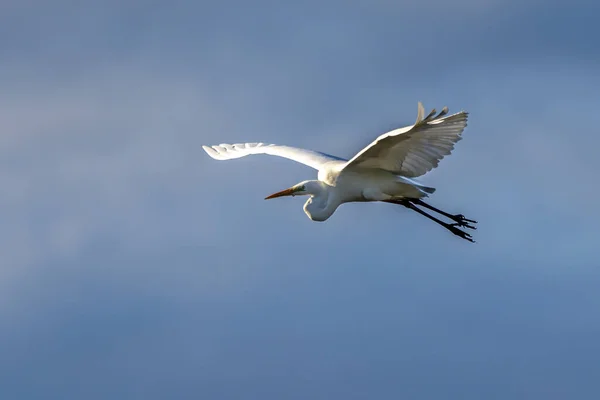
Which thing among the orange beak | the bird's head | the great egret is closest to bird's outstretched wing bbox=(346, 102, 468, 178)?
the great egret

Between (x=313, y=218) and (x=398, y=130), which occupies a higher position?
(x=398, y=130)

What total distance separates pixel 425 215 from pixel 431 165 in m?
2.39

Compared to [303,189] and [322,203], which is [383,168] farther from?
[303,189]

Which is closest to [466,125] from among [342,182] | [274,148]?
[342,182]

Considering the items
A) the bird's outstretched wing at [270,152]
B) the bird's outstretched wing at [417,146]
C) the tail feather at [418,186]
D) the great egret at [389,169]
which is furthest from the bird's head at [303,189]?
the tail feather at [418,186]

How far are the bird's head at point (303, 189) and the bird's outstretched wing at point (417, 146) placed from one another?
1052 mm

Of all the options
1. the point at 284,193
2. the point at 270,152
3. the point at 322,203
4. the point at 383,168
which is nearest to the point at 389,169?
the point at 383,168

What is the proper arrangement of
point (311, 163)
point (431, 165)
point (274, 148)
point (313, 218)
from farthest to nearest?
point (274, 148) → point (311, 163) → point (313, 218) → point (431, 165)

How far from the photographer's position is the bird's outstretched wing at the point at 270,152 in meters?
17.7

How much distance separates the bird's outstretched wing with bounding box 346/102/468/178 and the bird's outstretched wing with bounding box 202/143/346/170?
2.01 meters

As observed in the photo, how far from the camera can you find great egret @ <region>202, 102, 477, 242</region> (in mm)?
14031

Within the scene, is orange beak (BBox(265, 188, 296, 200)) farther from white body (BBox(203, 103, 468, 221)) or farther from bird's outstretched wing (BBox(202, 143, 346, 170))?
bird's outstretched wing (BBox(202, 143, 346, 170))

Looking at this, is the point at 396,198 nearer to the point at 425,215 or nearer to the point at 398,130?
the point at 425,215

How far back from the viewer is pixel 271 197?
17078 mm
